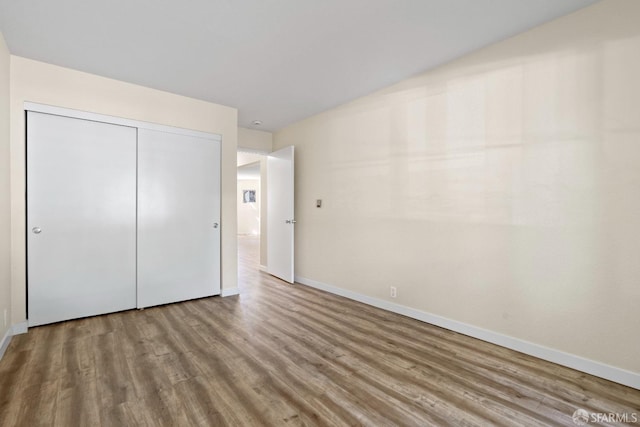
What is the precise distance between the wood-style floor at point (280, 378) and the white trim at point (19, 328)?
0.23 feet

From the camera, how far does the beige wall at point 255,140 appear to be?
5148 mm

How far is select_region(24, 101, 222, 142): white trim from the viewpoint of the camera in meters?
2.96

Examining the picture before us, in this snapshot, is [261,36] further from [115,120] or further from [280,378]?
[280,378]

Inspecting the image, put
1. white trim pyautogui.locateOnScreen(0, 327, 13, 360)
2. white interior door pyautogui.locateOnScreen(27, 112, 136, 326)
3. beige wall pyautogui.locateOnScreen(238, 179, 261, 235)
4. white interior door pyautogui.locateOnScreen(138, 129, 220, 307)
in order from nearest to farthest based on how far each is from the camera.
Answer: white trim pyautogui.locateOnScreen(0, 327, 13, 360), white interior door pyautogui.locateOnScreen(27, 112, 136, 326), white interior door pyautogui.locateOnScreen(138, 129, 220, 307), beige wall pyautogui.locateOnScreen(238, 179, 261, 235)

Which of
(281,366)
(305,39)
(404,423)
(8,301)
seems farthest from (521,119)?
(8,301)

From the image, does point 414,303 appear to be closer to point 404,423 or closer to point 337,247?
point 337,247

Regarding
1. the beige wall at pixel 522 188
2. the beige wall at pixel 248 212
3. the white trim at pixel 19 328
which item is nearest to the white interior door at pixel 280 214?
the beige wall at pixel 522 188

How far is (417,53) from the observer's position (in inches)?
109

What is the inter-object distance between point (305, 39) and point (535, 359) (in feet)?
10.5

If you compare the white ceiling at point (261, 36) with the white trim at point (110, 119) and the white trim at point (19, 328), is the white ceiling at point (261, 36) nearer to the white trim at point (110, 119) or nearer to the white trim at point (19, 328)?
the white trim at point (110, 119)

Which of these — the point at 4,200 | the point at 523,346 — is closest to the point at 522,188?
the point at 523,346

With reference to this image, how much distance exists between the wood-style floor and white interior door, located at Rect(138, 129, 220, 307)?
2.20 ft

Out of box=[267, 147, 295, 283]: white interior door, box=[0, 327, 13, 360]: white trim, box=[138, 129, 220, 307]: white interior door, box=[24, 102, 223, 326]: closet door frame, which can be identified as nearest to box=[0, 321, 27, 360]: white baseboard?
box=[0, 327, 13, 360]: white trim

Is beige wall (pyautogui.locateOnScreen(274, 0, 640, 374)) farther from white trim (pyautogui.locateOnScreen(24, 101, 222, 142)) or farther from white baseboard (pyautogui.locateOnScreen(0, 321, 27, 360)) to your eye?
white baseboard (pyautogui.locateOnScreen(0, 321, 27, 360))
